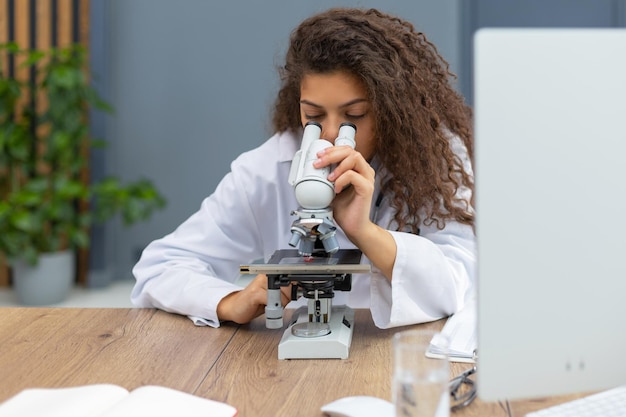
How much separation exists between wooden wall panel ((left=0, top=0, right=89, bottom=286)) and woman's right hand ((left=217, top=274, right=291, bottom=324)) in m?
2.93

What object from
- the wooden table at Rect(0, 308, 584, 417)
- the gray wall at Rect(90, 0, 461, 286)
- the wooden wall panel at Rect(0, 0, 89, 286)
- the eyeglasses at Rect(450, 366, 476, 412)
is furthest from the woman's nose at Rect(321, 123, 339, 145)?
the wooden wall panel at Rect(0, 0, 89, 286)

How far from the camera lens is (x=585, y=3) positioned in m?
4.07

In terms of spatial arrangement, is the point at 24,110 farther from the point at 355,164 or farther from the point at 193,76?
the point at 355,164

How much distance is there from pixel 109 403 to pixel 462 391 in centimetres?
48

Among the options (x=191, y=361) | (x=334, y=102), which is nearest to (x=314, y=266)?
(x=191, y=361)

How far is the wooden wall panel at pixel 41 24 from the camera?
4.09 m

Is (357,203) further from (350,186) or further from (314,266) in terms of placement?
(314,266)

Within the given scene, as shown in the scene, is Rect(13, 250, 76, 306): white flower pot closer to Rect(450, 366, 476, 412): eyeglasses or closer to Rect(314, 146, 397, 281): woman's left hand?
Rect(314, 146, 397, 281): woman's left hand

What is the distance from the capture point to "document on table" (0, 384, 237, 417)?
3.39 ft

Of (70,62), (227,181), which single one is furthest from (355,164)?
(70,62)

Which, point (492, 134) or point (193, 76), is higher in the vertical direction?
point (193, 76)

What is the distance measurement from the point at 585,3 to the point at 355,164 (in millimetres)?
3126

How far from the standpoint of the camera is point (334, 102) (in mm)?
1591

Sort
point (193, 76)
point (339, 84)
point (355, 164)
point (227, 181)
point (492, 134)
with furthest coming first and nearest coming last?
1. point (193, 76)
2. point (227, 181)
3. point (339, 84)
4. point (355, 164)
5. point (492, 134)
